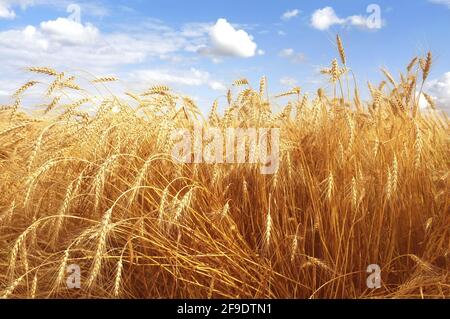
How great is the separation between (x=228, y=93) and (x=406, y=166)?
53.1 inches

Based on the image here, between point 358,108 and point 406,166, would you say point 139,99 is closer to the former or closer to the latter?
point 358,108

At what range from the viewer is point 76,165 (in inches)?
134

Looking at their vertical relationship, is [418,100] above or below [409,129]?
above

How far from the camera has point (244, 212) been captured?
2.83 m

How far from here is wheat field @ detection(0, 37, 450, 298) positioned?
245cm

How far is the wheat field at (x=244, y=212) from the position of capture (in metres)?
2.45

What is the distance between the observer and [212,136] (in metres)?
3.00
